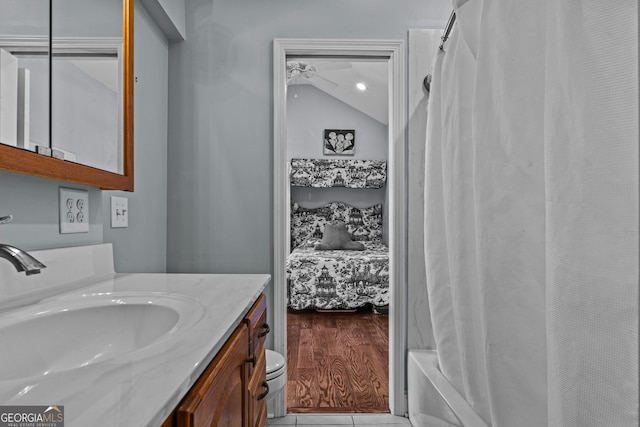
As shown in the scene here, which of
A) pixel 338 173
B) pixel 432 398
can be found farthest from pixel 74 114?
pixel 338 173

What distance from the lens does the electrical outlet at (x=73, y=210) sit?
1132mm

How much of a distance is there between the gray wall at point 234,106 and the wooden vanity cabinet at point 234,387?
2.88ft

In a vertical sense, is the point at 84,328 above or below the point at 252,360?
above

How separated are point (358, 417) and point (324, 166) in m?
3.95

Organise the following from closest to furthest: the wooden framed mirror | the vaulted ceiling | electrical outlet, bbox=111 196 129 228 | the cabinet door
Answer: the cabinet door
the wooden framed mirror
electrical outlet, bbox=111 196 129 228
the vaulted ceiling

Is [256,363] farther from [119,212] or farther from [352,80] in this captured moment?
[352,80]

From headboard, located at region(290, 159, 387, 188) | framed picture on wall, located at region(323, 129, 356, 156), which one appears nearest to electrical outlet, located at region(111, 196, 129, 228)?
headboard, located at region(290, 159, 387, 188)

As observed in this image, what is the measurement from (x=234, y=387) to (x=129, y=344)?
0.93 feet

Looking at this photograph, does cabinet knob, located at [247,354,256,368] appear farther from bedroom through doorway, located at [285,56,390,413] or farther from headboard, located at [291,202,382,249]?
headboard, located at [291,202,382,249]

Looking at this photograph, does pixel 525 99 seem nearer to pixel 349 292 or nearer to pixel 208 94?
pixel 208 94

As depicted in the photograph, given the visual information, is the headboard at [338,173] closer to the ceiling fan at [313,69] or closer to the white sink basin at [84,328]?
the ceiling fan at [313,69]

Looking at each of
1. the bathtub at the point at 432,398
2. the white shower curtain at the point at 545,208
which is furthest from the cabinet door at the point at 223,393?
the bathtub at the point at 432,398

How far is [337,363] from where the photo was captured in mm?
2732

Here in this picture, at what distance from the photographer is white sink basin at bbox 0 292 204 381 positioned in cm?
74
